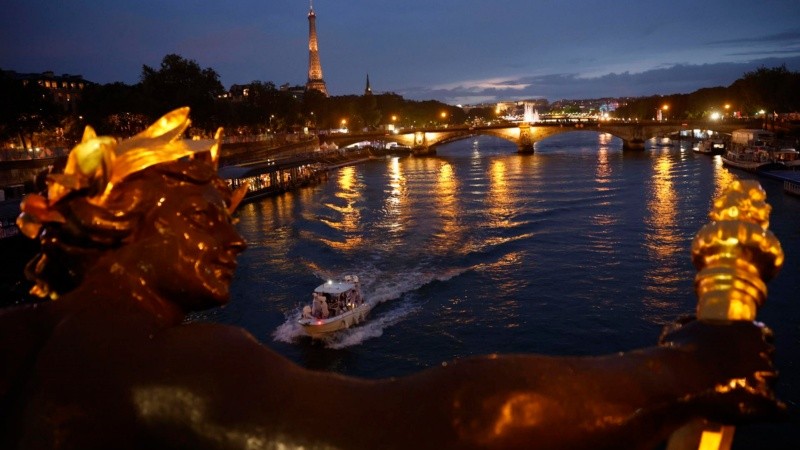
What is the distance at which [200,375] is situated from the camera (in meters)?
1.08

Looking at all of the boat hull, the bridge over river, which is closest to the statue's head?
the boat hull

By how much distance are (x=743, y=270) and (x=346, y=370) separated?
15.7m

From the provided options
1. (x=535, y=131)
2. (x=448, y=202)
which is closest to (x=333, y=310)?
(x=448, y=202)

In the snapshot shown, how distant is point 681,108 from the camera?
126 metres

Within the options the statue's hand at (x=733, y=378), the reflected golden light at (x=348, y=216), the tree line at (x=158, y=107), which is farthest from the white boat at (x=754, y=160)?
the statue's hand at (x=733, y=378)

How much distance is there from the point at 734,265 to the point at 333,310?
17511mm

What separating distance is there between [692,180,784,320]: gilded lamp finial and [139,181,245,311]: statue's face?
106 cm

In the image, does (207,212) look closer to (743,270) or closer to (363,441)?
(363,441)

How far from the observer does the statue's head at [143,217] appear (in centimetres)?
130

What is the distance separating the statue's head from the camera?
1.30 meters

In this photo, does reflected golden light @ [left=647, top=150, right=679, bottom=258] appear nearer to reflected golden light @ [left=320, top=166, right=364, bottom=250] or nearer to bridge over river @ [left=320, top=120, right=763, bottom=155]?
reflected golden light @ [left=320, top=166, right=364, bottom=250]

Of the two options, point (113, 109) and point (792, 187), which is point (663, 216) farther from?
point (113, 109)

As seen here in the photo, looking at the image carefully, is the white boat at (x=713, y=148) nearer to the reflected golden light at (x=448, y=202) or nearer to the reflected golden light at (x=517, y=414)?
the reflected golden light at (x=448, y=202)

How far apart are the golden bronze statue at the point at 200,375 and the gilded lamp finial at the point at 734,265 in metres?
0.04
